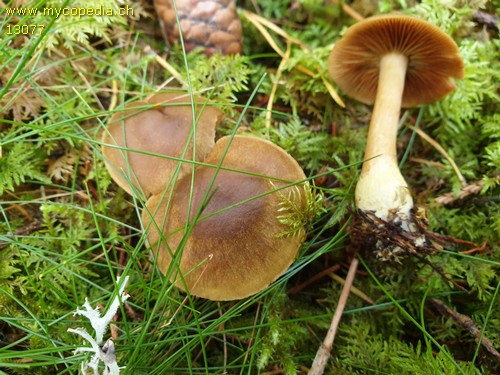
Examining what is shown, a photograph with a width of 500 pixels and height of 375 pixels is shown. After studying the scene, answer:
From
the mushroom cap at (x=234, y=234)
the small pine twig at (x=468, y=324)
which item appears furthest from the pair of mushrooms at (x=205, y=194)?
the small pine twig at (x=468, y=324)

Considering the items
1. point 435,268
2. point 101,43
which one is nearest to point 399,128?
point 435,268

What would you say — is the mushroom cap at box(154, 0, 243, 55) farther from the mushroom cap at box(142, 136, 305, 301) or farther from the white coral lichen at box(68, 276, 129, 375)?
the white coral lichen at box(68, 276, 129, 375)

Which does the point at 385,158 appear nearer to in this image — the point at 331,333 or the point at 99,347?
the point at 331,333

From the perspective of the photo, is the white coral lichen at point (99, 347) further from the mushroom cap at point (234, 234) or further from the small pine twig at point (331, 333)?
the small pine twig at point (331, 333)

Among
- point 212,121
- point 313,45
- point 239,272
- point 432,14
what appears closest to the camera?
point 239,272

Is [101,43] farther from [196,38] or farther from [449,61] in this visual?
[449,61]

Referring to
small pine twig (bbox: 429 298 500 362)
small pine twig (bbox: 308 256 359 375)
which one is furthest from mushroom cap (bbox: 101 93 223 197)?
small pine twig (bbox: 429 298 500 362)
